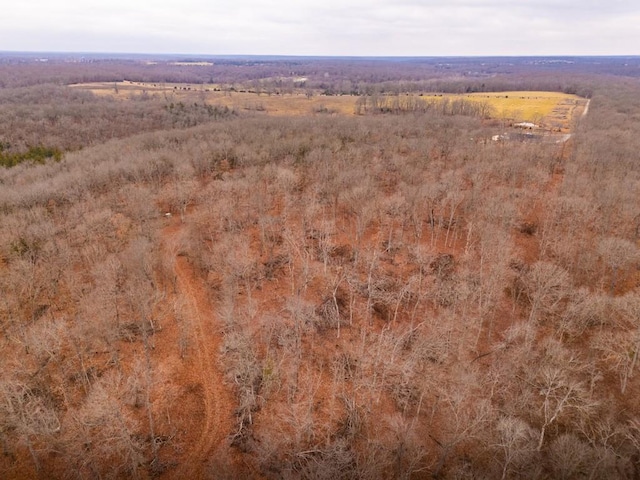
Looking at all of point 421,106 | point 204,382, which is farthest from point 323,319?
point 421,106

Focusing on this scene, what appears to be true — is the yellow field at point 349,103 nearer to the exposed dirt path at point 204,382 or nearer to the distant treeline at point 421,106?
the distant treeline at point 421,106

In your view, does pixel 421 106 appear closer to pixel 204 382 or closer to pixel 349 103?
pixel 349 103

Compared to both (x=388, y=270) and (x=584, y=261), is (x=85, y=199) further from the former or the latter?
(x=584, y=261)

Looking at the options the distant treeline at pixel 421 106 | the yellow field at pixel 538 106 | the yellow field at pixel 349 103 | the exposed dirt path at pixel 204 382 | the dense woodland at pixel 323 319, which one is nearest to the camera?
the dense woodland at pixel 323 319

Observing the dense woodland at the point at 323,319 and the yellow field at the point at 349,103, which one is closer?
the dense woodland at the point at 323,319

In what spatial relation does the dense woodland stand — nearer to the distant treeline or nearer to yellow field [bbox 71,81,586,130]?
yellow field [bbox 71,81,586,130]

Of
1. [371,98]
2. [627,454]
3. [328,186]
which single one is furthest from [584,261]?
[371,98]

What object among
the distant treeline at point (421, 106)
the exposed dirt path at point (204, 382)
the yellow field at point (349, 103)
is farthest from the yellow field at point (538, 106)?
the exposed dirt path at point (204, 382)
